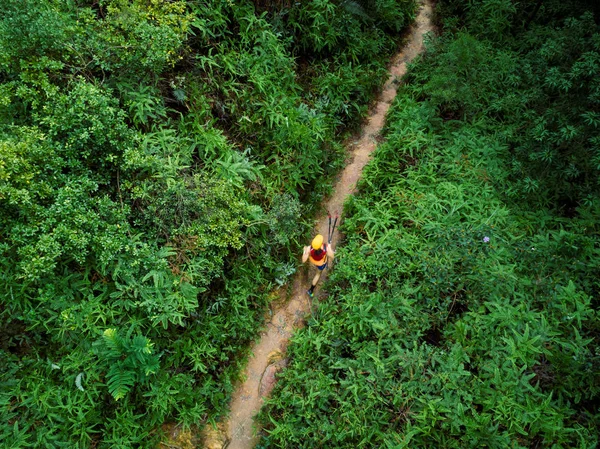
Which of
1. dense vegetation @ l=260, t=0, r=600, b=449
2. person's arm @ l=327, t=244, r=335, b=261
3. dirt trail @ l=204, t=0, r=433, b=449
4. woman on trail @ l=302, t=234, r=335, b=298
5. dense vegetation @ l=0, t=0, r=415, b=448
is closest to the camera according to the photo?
dense vegetation @ l=0, t=0, r=415, b=448

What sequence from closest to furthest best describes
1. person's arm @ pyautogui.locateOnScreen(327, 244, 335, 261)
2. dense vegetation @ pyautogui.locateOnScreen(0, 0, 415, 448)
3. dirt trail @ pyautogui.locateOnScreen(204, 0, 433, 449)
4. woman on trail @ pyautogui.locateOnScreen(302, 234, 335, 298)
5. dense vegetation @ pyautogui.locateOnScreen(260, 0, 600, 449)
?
dense vegetation @ pyautogui.locateOnScreen(0, 0, 415, 448) → dense vegetation @ pyautogui.locateOnScreen(260, 0, 600, 449) → dirt trail @ pyautogui.locateOnScreen(204, 0, 433, 449) → woman on trail @ pyautogui.locateOnScreen(302, 234, 335, 298) → person's arm @ pyautogui.locateOnScreen(327, 244, 335, 261)

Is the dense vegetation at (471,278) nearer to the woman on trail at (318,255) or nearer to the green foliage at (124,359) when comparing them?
the woman on trail at (318,255)

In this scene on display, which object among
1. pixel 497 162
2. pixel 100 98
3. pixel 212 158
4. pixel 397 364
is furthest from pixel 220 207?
pixel 497 162

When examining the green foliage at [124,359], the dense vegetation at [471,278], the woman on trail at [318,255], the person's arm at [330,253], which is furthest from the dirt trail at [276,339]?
the green foliage at [124,359]

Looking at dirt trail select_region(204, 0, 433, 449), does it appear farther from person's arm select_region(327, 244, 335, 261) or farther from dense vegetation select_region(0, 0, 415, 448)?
person's arm select_region(327, 244, 335, 261)

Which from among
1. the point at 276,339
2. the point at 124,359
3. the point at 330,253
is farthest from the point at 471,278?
the point at 124,359

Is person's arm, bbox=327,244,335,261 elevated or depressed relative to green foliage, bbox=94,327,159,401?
elevated

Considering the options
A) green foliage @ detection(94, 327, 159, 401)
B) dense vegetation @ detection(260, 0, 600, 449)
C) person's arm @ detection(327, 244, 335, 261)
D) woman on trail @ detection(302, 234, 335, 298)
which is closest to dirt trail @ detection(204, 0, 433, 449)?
woman on trail @ detection(302, 234, 335, 298)

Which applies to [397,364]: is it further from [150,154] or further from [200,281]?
[150,154]
